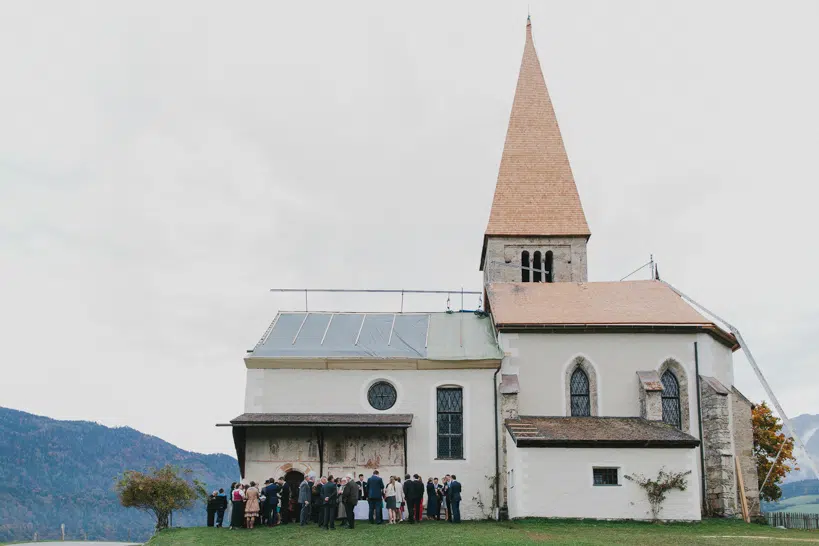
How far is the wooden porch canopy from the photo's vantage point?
29.7 meters

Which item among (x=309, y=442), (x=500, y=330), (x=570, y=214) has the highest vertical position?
(x=570, y=214)

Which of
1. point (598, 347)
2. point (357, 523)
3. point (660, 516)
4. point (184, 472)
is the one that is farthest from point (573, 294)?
point (184, 472)

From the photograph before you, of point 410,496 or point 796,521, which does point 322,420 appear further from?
point 796,521

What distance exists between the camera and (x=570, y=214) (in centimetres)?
4506

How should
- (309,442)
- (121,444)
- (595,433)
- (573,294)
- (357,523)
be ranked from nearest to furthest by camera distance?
(357,523) < (595,433) < (309,442) < (573,294) < (121,444)

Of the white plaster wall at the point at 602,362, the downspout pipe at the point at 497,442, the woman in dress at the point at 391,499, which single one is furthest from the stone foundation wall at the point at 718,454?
the woman in dress at the point at 391,499

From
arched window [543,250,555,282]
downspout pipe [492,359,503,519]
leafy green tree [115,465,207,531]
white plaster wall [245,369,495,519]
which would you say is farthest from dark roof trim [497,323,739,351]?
leafy green tree [115,465,207,531]

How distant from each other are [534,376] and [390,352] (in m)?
5.28

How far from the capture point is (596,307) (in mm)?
34031

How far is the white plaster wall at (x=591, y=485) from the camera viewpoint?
89.7ft

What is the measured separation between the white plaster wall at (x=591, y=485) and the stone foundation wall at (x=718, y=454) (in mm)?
3031

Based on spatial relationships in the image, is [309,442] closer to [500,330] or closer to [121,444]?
[500,330]

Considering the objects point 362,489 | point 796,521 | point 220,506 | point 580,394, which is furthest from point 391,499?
point 796,521

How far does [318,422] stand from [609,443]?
9368 mm
